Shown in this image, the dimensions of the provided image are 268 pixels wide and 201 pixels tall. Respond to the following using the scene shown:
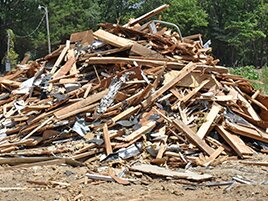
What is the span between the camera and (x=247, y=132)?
25.3 ft

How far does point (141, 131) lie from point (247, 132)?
1.92 metres

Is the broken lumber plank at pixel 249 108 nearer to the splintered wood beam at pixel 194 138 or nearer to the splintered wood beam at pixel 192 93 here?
the splintered wood beam at pixel 192 93

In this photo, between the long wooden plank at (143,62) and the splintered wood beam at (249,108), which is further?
the long wooden plank at (143,62)

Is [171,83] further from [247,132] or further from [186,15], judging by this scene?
[186,15]

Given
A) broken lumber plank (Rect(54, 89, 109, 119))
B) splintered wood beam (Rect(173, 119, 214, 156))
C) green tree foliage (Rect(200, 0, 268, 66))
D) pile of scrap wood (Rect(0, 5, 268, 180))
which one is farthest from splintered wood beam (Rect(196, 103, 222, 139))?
green tree foliage (Rect(200, 0, 268, 66))

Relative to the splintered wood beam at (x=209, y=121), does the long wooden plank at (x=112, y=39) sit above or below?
above

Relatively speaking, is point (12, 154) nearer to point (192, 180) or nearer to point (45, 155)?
point (45, 155)

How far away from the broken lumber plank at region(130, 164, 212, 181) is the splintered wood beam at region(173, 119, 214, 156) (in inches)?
35.2

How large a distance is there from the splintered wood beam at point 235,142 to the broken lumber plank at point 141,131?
3.83ft

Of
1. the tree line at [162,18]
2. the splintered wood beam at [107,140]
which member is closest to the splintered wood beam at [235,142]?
the splintered wood beam at [107,140]

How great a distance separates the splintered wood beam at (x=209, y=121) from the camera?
736 cm

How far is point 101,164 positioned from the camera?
6805 mm

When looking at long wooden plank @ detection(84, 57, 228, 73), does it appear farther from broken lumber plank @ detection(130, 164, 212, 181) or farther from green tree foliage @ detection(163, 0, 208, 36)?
green tree foliage @ detection(163, 0, 208, 36)

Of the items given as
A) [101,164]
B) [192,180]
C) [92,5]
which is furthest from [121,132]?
[92,5]
